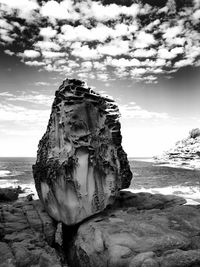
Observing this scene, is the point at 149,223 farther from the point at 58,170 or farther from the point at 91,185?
the point at 58,170

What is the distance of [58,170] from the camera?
14.0 metres

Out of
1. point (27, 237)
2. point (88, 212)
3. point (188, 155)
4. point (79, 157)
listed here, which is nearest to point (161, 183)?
point (88, 212)

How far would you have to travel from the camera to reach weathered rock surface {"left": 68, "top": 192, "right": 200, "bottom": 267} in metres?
8.83

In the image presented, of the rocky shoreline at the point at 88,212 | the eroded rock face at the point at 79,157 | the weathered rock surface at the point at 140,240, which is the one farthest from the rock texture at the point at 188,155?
the weathered rock surface at the point at 140,240

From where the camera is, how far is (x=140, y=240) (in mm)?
9953

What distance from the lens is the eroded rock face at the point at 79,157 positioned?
45.3 ft

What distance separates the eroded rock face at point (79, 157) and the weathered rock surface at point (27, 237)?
0.99 meters

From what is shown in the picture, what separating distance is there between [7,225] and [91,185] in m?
5.14

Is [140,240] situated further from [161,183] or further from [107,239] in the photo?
[161,183]

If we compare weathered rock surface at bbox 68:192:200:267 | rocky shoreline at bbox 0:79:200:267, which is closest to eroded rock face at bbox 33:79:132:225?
rocky shoreline at bbox 0:79:200:267

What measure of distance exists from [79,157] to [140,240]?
596 cm

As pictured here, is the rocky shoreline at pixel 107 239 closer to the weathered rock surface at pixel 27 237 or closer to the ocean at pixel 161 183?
the weathered rock surface at pixel 27 237

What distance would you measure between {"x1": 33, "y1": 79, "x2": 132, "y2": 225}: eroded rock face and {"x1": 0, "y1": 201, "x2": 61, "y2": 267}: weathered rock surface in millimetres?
993

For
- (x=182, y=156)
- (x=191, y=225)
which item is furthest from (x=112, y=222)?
(x=182, y=156)
